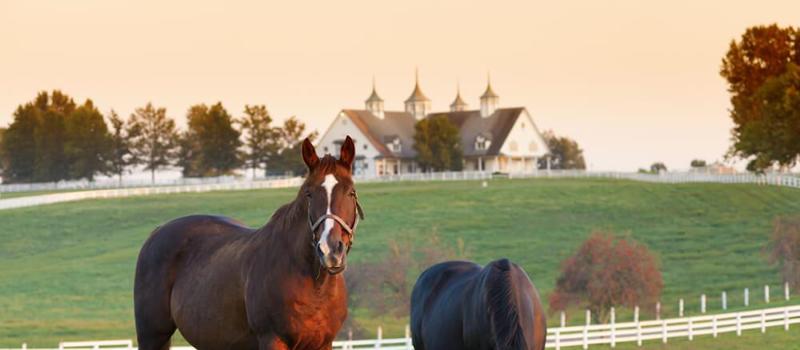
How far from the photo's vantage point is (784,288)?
162 ft

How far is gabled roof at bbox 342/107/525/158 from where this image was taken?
413 ft

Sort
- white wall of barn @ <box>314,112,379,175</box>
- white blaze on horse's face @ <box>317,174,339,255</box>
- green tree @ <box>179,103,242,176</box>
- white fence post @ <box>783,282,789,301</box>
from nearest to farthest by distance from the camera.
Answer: white blaze on horse's face @ <box>317,174,339,255</box>
white fence post @ <box>783,282,789,301</box>
green tree @ <box>179,103,242,176</box>
white wall of barn @ <box>314,112,379,175</box>

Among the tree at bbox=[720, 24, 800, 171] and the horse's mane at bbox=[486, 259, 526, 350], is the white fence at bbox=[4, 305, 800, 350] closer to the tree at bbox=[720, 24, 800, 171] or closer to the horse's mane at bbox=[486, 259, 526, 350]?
the horse's mane at bbox=[486, 259, 526, 350]

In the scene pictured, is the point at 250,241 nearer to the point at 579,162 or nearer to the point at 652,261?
the point at 652,261

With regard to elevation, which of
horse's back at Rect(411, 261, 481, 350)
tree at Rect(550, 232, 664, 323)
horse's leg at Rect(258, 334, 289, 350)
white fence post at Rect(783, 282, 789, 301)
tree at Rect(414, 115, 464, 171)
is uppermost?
tree at Rect(414, 115, 464, 171)

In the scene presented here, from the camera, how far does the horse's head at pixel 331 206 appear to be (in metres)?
7.41

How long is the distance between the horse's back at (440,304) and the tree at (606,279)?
1045 inches

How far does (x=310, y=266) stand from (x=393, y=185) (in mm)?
89723

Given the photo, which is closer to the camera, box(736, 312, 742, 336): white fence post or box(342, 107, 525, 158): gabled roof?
box(736, 312, 742, 336): white fence post

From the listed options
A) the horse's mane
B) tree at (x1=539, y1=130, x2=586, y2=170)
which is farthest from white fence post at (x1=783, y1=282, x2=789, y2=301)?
tree at (x1=539, y1=130, x2=586, y2=170)

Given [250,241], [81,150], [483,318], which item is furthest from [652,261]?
[81,150]

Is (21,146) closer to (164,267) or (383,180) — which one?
(383,180)

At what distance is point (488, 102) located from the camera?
438 feet

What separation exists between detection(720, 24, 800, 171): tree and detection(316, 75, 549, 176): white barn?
47.9 m
